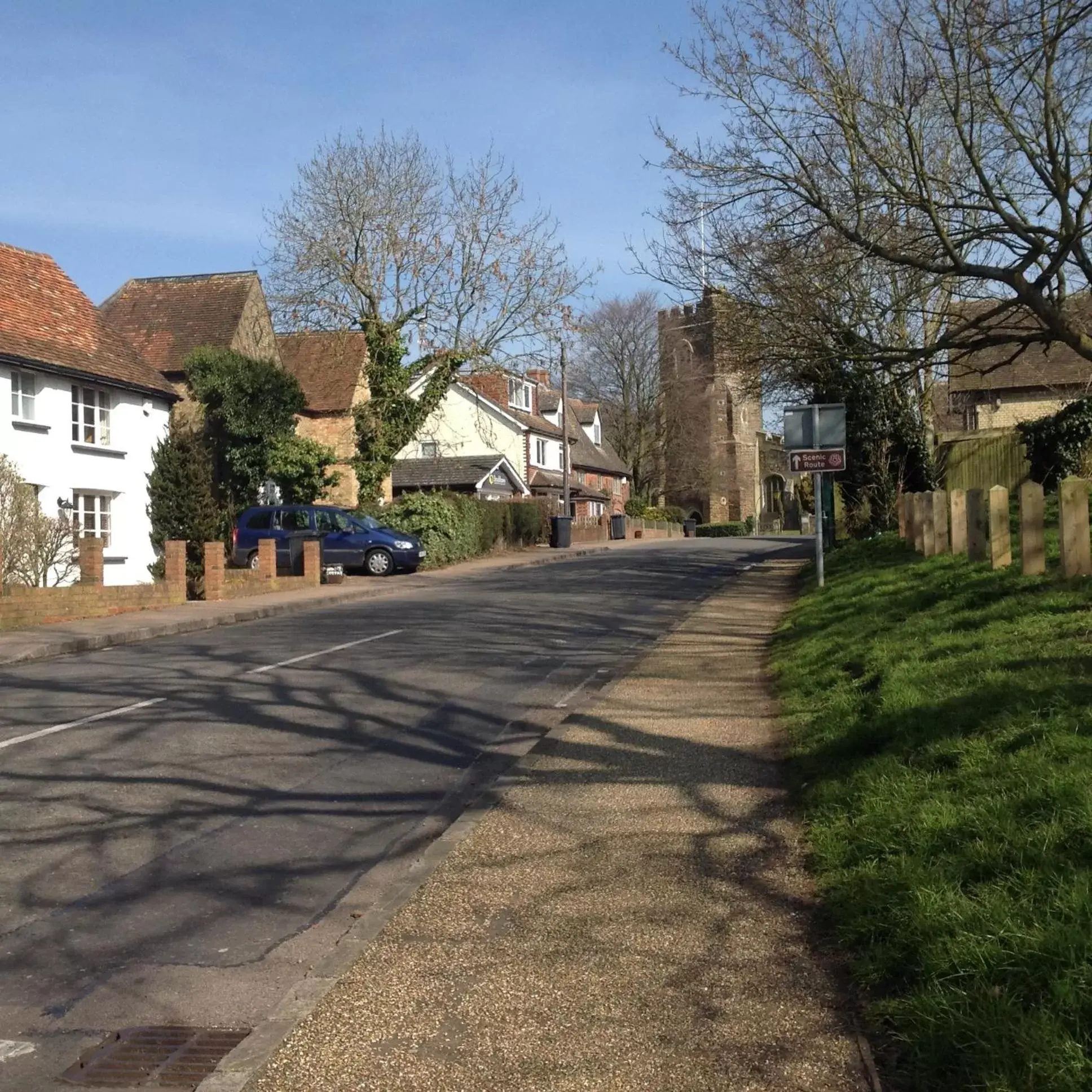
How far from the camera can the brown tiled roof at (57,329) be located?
1008 inches

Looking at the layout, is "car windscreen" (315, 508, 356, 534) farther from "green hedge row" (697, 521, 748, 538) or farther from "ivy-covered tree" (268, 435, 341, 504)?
"green hedge row" (697, 521, 748, 538)

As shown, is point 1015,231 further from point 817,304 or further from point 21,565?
point 21,565

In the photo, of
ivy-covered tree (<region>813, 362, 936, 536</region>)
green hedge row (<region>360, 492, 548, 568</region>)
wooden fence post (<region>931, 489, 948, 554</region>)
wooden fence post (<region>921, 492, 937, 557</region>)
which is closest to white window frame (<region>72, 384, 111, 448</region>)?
green hedge row (<region>360, 492, 548, 568</region>)

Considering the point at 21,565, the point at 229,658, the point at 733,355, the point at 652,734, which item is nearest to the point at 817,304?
the point at 733,355

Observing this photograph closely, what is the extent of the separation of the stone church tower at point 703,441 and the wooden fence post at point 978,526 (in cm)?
6042

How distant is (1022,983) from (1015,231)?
1387 cm

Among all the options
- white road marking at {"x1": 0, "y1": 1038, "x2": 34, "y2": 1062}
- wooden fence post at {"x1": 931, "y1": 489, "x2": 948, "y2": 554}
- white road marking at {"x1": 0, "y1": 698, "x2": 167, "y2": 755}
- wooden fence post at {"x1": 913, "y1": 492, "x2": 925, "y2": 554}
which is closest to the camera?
white road marking at {"x1": 0, "y1": 1038, "x2": 34, "y2": 1062}

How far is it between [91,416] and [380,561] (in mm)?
7755

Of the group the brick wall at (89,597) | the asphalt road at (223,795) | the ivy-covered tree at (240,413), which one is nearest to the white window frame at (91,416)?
the ivy-covered tree at (240,413)

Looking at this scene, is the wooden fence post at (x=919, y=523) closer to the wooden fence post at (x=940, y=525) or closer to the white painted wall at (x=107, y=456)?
the wooden fence post at (x=940, y=525)

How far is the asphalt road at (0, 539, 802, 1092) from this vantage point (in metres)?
4.89

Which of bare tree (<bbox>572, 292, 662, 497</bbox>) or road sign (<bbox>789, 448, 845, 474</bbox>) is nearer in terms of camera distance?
road sign (<bbox>789, 448, 845, 474</bbox>)

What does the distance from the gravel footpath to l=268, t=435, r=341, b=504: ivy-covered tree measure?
87.3ft

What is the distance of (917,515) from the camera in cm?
1858
